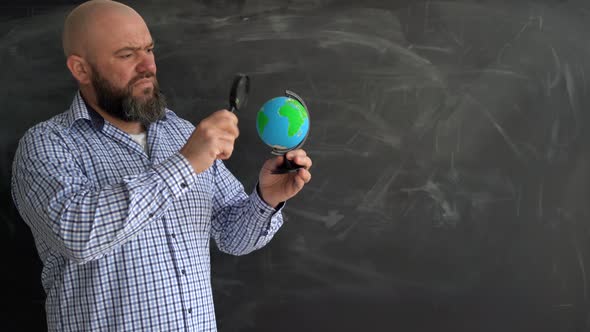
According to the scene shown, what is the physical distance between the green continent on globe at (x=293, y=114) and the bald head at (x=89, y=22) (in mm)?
661

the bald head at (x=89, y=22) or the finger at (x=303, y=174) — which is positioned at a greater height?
the bald head at (x=89, y=22)

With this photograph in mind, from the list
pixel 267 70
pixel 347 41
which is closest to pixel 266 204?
pixel 267 70

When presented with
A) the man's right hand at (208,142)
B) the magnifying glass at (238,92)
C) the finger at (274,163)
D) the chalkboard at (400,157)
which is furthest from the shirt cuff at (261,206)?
the chalkboard at (400,157)

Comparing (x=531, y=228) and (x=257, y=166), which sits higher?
(x=257, y=166)

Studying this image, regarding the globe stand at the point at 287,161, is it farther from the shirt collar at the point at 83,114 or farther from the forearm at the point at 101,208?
the shirt collar at the point at 83,114

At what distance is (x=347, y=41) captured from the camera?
283cm

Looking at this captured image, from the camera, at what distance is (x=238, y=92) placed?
2055 millimetres

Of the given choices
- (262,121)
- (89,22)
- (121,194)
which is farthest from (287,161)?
(89,22)

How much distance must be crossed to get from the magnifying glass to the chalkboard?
0.66m

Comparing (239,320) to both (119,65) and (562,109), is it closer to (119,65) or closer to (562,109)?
(119,65)

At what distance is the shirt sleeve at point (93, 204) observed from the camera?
1750 mm

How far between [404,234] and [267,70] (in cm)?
104

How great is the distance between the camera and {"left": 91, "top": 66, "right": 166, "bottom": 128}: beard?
2.11 metres

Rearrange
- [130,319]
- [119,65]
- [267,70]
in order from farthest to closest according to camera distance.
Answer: [267,70], [119,65], [130,319]
